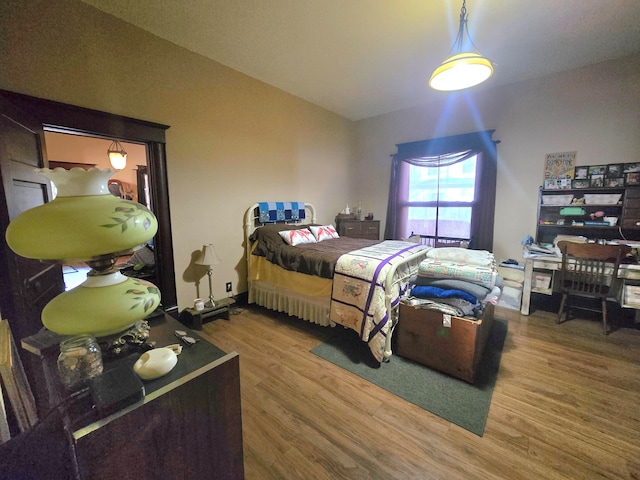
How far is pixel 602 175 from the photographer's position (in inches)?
119

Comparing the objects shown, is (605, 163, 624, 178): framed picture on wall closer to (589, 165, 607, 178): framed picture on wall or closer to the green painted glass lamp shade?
(589, 165, 607, 178): framed picture on wall

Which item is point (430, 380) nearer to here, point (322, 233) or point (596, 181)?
point (322, 233)

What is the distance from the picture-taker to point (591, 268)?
2.53 m

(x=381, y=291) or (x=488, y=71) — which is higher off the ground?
(x=488, y=71)

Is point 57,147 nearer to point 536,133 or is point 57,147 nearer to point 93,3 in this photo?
point 93,3

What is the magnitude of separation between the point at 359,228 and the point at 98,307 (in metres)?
4.10

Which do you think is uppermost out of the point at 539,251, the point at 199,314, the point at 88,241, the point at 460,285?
the point at 88,241

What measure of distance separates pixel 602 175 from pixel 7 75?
567cm

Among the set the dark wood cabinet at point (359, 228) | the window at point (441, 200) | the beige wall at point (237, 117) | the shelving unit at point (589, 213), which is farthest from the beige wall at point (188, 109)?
the shelving unit at point (589, 213)

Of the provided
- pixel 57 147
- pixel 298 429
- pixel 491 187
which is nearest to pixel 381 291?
pixel 298 429

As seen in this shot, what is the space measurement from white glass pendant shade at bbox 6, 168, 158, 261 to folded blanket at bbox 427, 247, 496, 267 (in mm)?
2415

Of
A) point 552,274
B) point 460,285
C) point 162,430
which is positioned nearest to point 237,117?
point 460,285

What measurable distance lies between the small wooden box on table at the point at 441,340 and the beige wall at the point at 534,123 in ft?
7.35

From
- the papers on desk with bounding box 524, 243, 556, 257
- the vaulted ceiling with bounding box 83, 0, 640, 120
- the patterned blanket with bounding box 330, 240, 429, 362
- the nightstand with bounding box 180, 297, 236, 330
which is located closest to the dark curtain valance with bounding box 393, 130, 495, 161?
the vaulted ceiling with bounding box 83, 0, 640, 120
